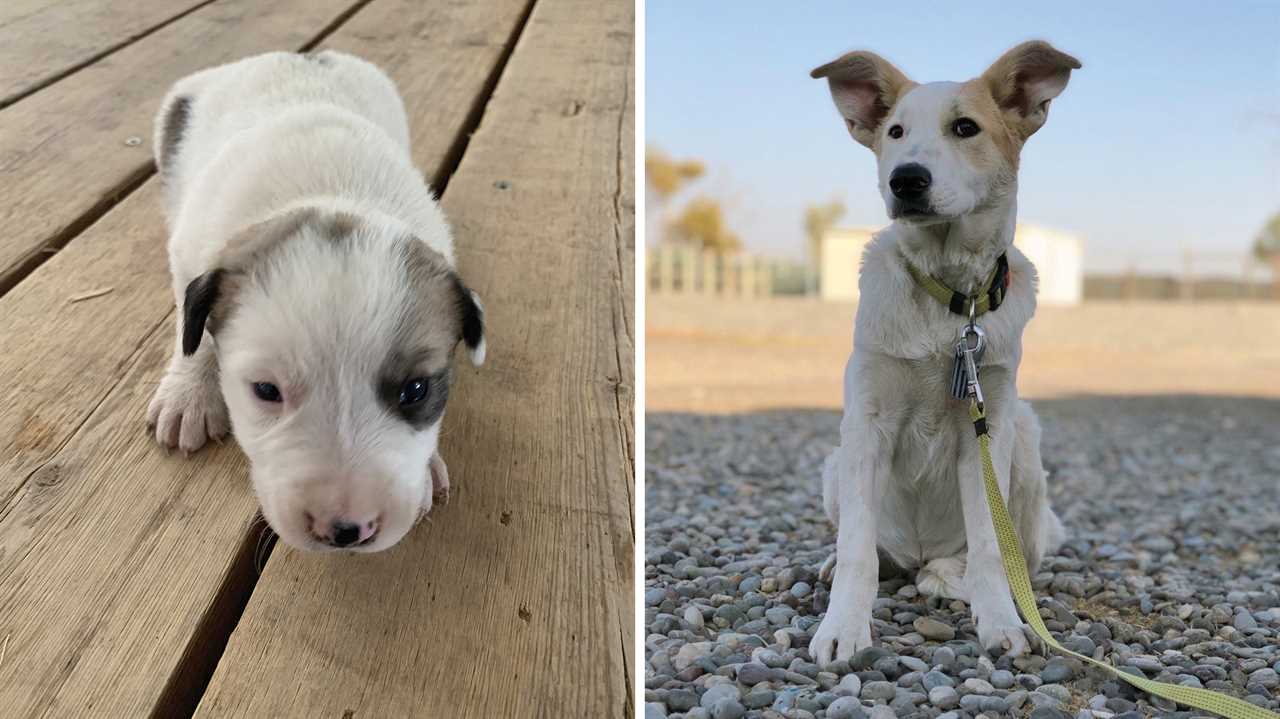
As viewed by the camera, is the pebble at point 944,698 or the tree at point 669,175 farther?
the tree at point 669,175

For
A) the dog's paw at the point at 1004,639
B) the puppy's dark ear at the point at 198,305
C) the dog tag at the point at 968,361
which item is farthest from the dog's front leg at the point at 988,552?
the puppy's dark ear at the point at 198,305

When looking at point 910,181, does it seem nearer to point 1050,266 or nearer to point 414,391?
point 414,391

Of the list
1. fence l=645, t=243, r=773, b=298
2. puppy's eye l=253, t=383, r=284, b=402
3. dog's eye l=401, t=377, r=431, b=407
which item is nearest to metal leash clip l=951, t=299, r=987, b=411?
dog's eye l=401, t=377, r=431, b=407

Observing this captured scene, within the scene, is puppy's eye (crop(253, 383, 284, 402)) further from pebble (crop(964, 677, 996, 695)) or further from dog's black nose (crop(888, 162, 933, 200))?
pebble (crop(964, 677, 996, 695))

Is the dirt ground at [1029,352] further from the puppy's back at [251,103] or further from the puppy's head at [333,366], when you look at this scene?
the puppy's head at [333,366]

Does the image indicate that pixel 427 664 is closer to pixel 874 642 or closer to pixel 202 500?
pixel 202 500

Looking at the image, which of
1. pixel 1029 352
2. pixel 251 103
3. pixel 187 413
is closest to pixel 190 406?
pixel 187 413
